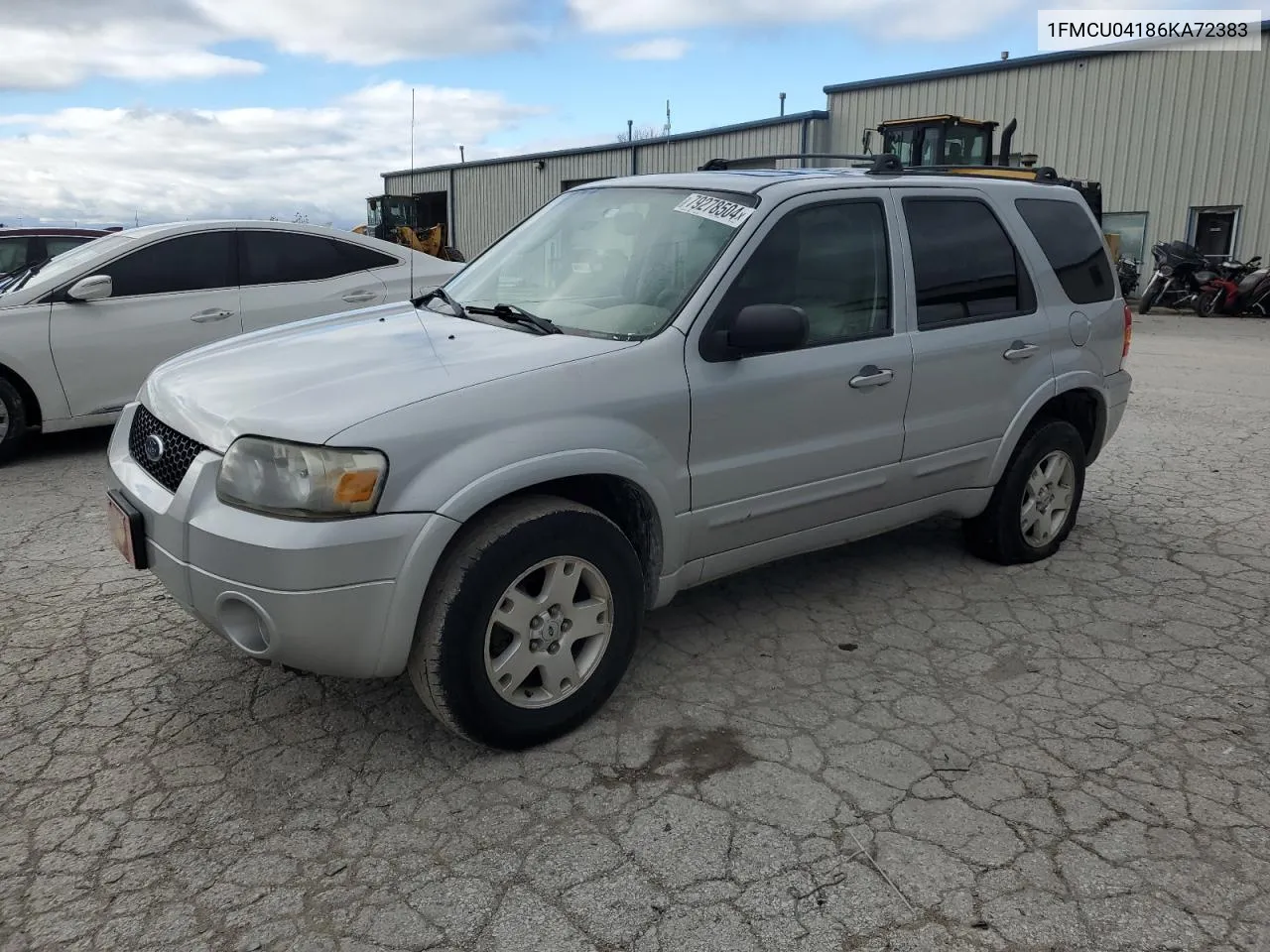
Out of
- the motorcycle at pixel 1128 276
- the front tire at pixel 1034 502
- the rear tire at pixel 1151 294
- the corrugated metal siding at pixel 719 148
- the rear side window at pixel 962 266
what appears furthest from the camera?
the corrugated metal siding at pixel 719 148

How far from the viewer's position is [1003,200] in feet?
14.4

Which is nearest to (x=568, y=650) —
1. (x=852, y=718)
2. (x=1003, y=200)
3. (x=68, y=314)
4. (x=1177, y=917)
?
(x=852, y=718)

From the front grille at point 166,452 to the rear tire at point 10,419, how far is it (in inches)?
149

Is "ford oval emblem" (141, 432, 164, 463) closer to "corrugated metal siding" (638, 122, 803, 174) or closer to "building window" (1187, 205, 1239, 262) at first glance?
"building window" (1187, 205, 1239, 262)

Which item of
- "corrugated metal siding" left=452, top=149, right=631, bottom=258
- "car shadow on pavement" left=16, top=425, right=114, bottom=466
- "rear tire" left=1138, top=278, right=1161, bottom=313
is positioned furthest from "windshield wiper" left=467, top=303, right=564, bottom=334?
"corrugated metal siding" left=452, top=149, right=631, bottom=258

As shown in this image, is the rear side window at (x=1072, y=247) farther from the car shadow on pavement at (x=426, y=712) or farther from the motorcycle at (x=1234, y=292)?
the motorcycle at (x=1234, y=292)

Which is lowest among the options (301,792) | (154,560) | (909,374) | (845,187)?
(301,792)

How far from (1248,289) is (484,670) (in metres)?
20.0

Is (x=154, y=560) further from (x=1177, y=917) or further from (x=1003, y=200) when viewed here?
(x=1003, y=200)

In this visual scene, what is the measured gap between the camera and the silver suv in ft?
8.77

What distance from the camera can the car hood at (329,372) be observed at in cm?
274

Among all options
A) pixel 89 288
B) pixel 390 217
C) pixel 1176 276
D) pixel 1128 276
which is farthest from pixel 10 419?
pixel 390 217

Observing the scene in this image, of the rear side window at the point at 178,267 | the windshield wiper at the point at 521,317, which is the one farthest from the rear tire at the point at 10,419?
the windshield wiper at the point at 521,317

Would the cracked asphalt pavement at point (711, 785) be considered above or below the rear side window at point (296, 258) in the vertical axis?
below
